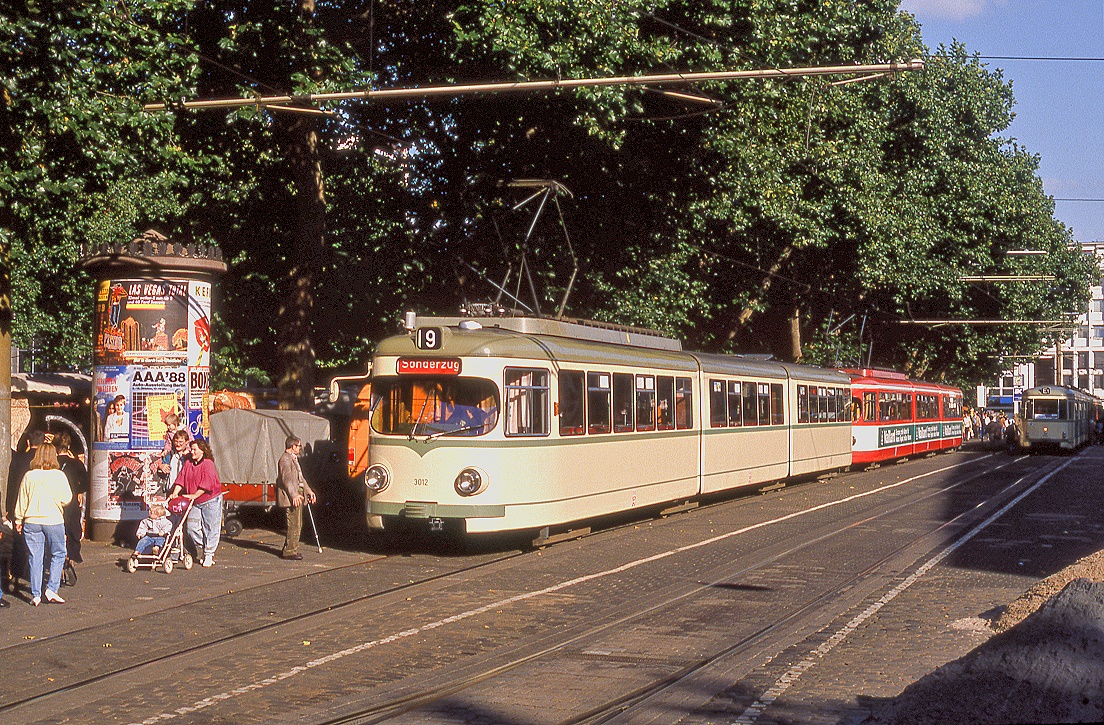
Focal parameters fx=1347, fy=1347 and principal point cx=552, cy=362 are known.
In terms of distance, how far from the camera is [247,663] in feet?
32.4

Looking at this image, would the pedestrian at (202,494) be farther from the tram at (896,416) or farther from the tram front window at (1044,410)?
the tram front window at (1044,410)

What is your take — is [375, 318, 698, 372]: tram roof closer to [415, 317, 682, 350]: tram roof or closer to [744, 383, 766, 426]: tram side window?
[415, 317, 682, 350]: tram roof

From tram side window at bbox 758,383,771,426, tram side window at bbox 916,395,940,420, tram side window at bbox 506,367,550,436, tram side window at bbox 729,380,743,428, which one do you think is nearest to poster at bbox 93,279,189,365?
tram side window at bbox 506,367,550,436

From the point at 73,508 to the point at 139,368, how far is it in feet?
13.9

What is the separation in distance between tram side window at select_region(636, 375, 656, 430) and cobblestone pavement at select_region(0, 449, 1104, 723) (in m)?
1.74

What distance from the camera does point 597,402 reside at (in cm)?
1862

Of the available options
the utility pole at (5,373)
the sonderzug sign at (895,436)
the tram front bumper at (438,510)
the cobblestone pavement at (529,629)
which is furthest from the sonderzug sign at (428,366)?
the sonderzug sign at (895,436)

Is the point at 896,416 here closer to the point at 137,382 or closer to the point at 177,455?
the point at 137,382

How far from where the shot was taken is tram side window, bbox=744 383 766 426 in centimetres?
2622

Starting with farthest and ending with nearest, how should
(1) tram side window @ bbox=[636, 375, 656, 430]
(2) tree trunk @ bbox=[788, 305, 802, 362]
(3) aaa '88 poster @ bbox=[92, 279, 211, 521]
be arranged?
(2) tree trunk @ bbox=[788, 305, 802, 362] < (1) tram side window @ bbox=[636, 375, 656, 430] < (3) aaa '88 poster @ bbox=[92, 279, 211, 521]

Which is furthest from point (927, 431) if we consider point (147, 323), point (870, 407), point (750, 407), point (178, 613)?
point (178, 613)

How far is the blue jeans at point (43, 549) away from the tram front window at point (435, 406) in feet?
15.8

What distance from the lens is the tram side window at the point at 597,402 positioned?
18344 millimetres

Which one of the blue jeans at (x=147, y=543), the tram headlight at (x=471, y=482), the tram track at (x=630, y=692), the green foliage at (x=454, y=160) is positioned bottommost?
the tram track at (x=630, y=692)
